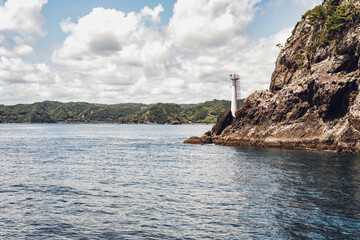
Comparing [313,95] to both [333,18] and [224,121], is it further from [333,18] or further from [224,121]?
[224,121]

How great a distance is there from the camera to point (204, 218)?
21750 millimetres

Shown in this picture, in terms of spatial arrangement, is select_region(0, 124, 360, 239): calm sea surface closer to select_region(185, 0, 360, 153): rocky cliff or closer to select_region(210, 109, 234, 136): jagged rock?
select_region(185, 0, 360, 153): rocky cliff

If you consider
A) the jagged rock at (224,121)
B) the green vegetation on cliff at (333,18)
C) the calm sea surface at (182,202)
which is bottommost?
the calm sea surface at (182,202)

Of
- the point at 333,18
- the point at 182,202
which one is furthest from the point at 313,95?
the point at 182,202

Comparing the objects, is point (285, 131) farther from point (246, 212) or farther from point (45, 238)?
point (45, 238)

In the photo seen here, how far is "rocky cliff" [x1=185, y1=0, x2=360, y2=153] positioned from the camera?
63781mm

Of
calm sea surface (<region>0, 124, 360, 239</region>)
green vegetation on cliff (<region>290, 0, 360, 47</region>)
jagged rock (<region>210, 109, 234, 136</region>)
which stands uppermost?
green vegetation on cliff (<region>290, 0, 360, 47</region>)

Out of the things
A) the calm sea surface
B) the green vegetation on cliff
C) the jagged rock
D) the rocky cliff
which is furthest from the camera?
the jagged rock

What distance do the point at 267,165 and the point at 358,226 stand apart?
1069 inches

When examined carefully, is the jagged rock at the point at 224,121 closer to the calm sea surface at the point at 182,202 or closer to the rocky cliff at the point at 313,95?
the rocky cliff at the point at 313,95

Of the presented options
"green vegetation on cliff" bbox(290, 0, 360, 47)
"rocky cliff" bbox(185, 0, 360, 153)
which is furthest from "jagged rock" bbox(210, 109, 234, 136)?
"green vegetation on cliff" bbox(290, 0, 360, 47)

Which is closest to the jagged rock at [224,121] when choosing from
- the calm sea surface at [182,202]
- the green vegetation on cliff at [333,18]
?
the green vegetation on cliff at [333,18]

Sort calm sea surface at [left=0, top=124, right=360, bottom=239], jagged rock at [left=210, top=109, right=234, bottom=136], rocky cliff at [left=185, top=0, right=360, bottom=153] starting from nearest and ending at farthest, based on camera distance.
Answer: calm sea surface at [left=0, top=124, right=360, bottom=239] → rocky cliff at [left=185, top=0, right=360, bottom=153] → jagged rock at [left=210, top=109, right=234, bottom=136]

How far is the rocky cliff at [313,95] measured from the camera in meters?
63.8
